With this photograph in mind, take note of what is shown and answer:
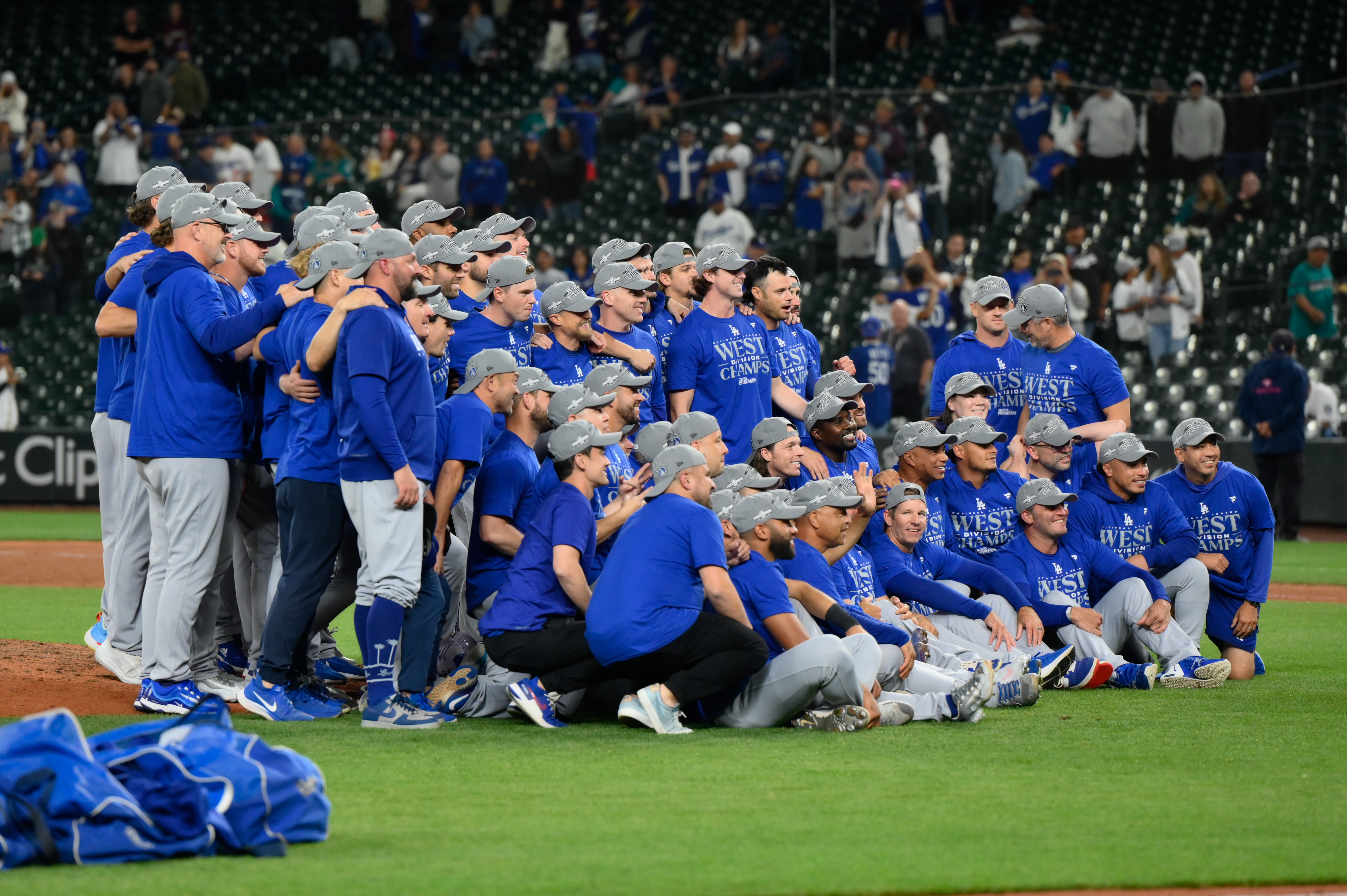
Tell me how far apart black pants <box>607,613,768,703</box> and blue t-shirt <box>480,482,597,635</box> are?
434 millimetres

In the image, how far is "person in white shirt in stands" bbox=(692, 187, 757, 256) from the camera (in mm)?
19516

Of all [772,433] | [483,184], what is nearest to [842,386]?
[772,433]

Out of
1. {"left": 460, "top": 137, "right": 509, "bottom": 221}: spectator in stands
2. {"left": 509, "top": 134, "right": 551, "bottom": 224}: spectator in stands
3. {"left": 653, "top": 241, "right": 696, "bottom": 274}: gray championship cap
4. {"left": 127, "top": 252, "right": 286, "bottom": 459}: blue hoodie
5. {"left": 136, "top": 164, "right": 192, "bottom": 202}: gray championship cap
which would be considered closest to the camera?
{"left": 127, "top": 252, "right": 286, "bottom": 459}: blue hoodie

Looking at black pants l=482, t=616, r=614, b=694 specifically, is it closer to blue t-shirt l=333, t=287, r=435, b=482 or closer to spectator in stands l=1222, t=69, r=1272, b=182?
blue t-shirt l=333, t=287, r=435, b=482

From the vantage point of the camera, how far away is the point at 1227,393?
706 inches

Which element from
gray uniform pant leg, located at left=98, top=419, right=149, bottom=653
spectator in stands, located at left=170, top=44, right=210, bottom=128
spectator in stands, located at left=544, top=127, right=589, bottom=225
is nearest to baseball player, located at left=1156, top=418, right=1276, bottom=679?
gray uniform pant leg, located at left=98, top=419, right=149, bottom=653

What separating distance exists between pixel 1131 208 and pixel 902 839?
49.5 feet

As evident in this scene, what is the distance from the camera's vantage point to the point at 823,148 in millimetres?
19547

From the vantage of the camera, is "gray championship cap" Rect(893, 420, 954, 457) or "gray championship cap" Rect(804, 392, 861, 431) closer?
"gray championship cap" Rect(804, 392, 861, 431)

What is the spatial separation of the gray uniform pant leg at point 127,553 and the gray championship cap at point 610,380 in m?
2.10

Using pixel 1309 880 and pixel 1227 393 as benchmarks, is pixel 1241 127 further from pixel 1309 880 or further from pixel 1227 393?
pixel 1309 880

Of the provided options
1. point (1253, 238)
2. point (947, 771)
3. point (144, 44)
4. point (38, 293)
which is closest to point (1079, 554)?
point (947, 771)

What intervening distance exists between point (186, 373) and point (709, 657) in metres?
2.57

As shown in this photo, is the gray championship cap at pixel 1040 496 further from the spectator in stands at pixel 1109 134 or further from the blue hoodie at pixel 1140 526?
the spectator in stands at pixel 1109 134
